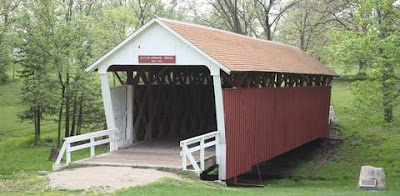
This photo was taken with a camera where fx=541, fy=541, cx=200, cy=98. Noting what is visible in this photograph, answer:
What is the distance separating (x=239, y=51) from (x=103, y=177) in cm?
677

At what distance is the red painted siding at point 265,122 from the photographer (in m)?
15.4

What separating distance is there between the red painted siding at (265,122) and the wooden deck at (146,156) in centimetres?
88

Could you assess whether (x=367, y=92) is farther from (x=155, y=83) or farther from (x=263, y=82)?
(x=155, y=83)

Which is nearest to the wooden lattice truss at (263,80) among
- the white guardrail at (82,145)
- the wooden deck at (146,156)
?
the wooden deck at (146,156)

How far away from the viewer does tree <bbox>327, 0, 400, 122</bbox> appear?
52.7ft

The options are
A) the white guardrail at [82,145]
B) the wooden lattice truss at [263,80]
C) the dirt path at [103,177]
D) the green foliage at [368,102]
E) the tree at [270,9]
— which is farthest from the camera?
the tree at [270,9]

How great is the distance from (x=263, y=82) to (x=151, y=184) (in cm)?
767

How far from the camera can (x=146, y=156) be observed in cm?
1524

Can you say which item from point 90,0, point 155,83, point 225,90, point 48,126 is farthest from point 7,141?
point 225,90

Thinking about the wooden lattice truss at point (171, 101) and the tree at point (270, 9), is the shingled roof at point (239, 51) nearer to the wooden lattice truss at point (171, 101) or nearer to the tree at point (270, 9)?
the wooden lattice truss at point (171, 101)

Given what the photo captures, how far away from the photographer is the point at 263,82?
1812 cm

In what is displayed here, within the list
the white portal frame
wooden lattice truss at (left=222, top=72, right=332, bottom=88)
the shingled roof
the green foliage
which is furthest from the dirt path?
the green foliage

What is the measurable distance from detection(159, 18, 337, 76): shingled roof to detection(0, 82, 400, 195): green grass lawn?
2758 mm

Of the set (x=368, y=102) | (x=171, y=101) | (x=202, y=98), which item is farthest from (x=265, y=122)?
(x=202, y=98)
